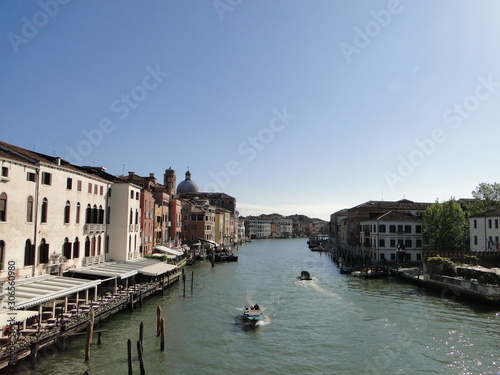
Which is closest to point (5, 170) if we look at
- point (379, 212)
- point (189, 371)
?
point (189, 371)

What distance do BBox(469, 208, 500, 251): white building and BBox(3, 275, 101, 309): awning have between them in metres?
40.4

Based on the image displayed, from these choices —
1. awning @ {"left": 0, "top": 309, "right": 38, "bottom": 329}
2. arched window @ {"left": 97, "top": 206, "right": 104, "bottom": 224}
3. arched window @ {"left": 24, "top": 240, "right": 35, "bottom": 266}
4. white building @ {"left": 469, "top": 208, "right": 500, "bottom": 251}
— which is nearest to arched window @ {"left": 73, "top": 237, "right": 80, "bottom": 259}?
arched window @ {"left": 97, "top": 206, "right": 104, "bottom": 224}

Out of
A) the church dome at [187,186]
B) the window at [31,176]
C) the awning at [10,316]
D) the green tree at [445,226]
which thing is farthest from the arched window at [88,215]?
the church dome at [187,186]

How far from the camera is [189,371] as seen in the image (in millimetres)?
17391

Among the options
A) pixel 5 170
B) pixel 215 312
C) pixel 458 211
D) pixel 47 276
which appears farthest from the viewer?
pixel 458 211

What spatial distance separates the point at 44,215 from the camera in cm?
2372

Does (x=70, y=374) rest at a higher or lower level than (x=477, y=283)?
lower

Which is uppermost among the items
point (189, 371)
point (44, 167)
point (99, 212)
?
point (44, 167)

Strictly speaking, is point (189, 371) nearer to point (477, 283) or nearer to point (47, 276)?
point (47, 276)

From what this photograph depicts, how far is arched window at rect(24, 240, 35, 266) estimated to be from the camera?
2186 cm

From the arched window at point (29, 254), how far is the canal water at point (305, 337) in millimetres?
5378

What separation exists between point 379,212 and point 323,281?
80.8ft

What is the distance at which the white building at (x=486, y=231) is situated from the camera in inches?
1676

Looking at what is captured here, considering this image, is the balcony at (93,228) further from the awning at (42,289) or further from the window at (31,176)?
the window at (31,176)
